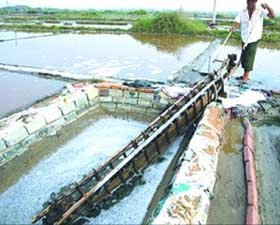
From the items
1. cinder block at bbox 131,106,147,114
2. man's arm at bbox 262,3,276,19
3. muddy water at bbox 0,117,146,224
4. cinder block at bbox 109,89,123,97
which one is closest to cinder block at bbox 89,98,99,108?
cinder block at bbox 109,89,123,97

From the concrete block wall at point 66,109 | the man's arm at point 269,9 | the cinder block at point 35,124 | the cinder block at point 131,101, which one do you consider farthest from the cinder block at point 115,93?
the man's arm at point 269,9

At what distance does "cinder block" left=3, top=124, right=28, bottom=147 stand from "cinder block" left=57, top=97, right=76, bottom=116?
0.81m

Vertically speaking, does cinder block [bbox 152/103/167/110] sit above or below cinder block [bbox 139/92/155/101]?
below

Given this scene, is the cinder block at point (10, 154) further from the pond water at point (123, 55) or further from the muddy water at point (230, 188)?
the pond water at point (123, 55)

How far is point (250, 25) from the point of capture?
514 centimetres

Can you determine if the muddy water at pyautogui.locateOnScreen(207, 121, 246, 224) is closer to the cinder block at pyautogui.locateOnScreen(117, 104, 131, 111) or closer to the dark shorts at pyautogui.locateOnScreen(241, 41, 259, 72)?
the dark shorts at pyautogui.locateOnScreen(241, 41, 259, 72)

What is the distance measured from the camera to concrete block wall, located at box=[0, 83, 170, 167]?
4375 mm

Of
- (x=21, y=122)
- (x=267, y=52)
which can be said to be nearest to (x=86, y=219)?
(x=21, y=122)

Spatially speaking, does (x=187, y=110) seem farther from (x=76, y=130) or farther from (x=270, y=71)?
(x=270, y=71)

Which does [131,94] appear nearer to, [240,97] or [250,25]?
[240,97]

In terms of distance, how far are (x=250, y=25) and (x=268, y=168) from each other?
8.05 feet

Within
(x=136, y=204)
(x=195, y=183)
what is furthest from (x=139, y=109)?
(x=195, y=183)

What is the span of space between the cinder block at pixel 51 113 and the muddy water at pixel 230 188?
242 centimetres

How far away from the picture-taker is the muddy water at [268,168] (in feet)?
9.42
